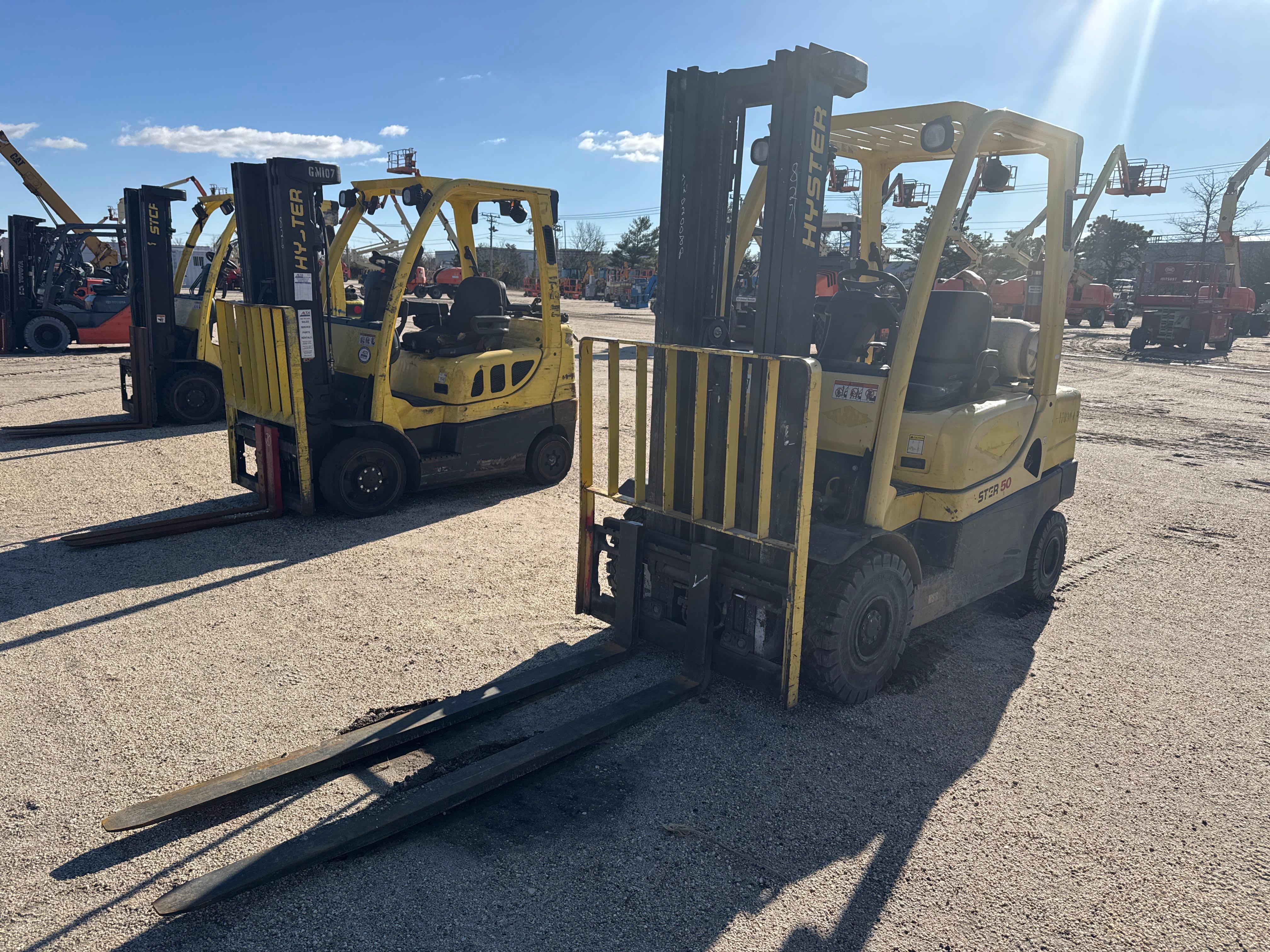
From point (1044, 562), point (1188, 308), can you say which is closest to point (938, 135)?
point (1044, 562)

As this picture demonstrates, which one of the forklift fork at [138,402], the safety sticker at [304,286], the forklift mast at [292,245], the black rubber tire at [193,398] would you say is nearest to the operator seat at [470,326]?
the forklift mast at [292,245]

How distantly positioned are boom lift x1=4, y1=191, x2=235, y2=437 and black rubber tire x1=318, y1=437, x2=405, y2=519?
4503mm

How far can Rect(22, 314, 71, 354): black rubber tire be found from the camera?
669 inches

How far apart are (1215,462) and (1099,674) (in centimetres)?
731

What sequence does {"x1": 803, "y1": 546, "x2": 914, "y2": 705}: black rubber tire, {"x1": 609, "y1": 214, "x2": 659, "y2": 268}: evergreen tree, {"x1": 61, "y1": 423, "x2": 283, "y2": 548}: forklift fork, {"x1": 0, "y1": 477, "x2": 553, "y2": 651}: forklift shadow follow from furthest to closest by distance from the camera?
{"x1": 609, "y1": 214, "x2": 659, "y2": 268}: evergreen tree → {"x1": 61, "y1": 423, "x2": 283, "y2": 548}: forklift fork → {"x1": 0, "y1": 477, "x2": 553, "y2": 651}: forklift shadow → {"x1": 803, "y1": 546, "x2": 914, "y2": 705}: black rubber tire

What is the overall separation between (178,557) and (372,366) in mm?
2138

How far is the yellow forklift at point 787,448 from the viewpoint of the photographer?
143 inches

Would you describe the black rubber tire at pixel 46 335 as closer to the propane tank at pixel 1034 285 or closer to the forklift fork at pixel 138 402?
the forklift fork at pixel 138 402

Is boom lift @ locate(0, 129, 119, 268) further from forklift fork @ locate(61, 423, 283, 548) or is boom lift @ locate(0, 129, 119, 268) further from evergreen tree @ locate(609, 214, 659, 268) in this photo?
evergreen tree @ locate(609, 214, 659, 268)

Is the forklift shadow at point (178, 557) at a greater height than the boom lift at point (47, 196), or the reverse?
the boom lift at point (47, 196)

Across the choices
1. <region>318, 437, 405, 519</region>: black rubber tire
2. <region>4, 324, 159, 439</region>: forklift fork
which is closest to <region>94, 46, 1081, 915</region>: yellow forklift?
<region>318, 437, 405, 519</region>: black rubber tire

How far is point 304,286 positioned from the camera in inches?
273

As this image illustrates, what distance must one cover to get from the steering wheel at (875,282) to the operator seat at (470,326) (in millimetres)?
3820

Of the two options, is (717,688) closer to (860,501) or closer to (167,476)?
(860,501)
